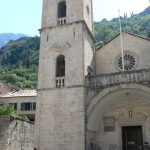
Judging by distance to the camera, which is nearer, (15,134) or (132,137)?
(15,134)

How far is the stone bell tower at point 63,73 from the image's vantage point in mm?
18578

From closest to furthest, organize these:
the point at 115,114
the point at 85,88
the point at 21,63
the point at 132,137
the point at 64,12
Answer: the point at 85,88 < the point at 132,137 < the point at 115,114 < the point at 64,12 < the point at 21,63

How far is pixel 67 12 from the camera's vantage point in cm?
2209

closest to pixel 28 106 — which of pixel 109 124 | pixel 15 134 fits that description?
pixel 15 134

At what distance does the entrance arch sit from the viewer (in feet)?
61.8

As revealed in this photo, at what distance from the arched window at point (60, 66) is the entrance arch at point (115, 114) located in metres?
3.97

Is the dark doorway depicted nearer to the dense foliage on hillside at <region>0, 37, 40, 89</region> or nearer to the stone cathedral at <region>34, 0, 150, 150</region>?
the stone cathedral at <region>34, 0, 150, 150</region>

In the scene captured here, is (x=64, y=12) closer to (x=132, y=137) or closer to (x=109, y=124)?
(x=109, y=124)

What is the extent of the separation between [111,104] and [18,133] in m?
7.31

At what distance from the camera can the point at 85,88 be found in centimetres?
1925

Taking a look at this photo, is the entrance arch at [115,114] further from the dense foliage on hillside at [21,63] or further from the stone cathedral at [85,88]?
the dense foliage on hillside at [21,63]

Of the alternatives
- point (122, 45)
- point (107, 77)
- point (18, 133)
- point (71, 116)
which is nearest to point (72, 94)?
point (71, 116)

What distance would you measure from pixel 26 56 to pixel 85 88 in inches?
2467

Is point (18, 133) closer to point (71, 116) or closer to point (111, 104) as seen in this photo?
point (71, 116)
